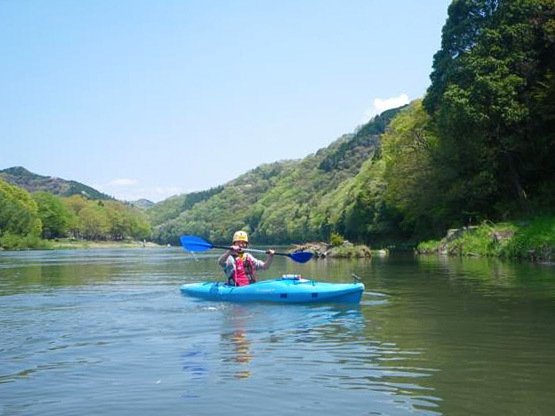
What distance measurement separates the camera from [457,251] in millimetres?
35500

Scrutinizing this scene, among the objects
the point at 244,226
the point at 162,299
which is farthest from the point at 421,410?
the point at 244,226

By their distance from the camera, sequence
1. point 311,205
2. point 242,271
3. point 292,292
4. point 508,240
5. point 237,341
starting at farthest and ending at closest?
point 311,205
point 508,240
point 242,271
point 292,292
point 237,341

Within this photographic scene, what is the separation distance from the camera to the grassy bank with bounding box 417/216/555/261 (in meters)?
26.3

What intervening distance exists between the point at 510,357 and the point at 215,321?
5780 millimetres

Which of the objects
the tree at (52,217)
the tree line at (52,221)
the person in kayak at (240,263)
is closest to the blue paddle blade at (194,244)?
the person in kayak at (240,263)

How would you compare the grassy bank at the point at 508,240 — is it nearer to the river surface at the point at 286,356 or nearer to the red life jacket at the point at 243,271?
the river surface at the point at 286,356

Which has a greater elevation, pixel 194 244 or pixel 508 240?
pixel 194 244

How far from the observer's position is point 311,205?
113m

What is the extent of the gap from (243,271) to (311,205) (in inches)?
3849

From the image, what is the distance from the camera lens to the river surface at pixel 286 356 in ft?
20.3

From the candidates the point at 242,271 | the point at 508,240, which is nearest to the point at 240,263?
the point at 242,271

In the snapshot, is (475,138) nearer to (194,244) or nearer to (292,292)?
(194,244)

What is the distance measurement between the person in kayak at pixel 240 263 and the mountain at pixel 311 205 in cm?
4005

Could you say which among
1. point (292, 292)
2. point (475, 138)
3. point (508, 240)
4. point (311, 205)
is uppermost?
point (311, 205)
